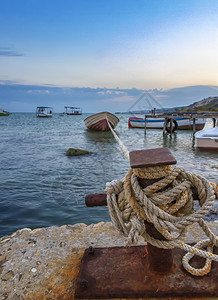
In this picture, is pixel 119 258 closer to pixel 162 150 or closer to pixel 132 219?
pixel 132 219

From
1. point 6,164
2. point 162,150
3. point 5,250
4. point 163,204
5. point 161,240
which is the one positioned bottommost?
point 6,164

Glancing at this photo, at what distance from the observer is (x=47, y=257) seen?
2.34 m

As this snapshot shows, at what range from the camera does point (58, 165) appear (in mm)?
10047

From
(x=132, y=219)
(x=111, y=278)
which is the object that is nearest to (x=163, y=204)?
(x=132, y=219)

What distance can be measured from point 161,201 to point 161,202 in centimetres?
1

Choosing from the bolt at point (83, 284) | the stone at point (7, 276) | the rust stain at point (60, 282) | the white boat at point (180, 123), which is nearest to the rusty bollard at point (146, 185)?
the bolt at point (83, 284)

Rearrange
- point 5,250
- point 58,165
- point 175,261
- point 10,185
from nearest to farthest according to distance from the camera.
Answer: point 175,261 → point 5,250 → point 10,185 → point 58,165

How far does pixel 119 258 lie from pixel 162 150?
1231 mm

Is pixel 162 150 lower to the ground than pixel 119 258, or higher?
higher

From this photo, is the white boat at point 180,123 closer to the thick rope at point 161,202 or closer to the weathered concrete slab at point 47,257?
the weathered concrete slab at point 47,257

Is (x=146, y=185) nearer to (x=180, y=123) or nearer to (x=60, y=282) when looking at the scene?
(x=60, y=282)

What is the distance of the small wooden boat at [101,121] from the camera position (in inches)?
1063

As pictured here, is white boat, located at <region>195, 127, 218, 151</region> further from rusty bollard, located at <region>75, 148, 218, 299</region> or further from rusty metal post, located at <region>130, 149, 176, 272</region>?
rusty metal post, located at <region>130, 149, 176, 272</region>

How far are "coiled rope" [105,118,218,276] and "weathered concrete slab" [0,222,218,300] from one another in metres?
0.88
